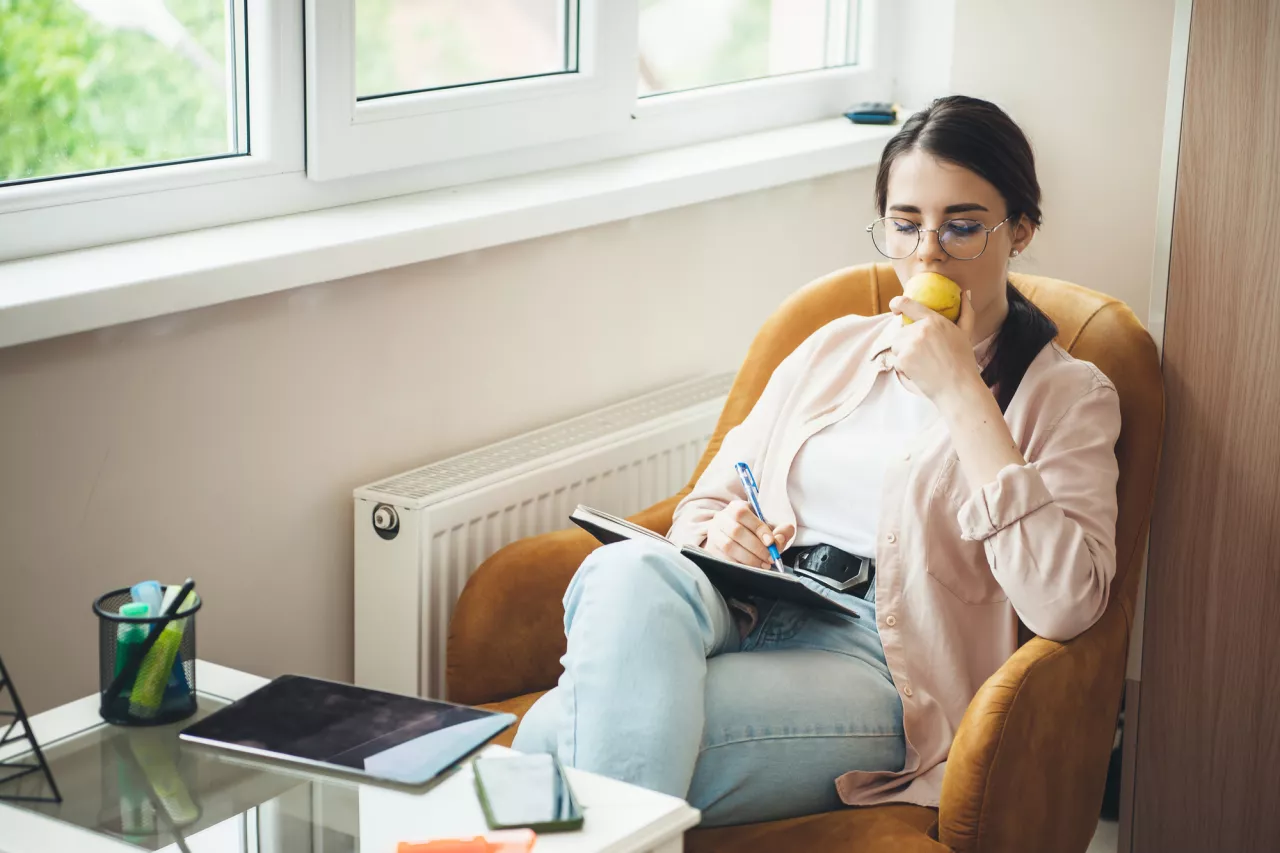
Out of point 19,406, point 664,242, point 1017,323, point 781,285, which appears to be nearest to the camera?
point 19,406

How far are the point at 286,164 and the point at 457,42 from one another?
0.39m

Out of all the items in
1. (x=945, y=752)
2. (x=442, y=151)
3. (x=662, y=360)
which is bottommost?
(x=945, y=752)

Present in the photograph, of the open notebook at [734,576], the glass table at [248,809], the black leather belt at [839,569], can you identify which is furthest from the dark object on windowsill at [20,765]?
the black leather belt at [839,569]

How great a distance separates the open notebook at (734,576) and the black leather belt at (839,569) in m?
0.12

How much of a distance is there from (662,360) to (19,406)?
3.85ft

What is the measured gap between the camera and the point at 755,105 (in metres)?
2.80

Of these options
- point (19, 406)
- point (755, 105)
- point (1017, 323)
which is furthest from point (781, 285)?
point (19, 406)

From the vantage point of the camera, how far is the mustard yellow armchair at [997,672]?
1427mm

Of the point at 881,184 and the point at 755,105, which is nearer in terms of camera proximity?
the point at 881,184

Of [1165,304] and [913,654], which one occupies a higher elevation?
[1165,304]

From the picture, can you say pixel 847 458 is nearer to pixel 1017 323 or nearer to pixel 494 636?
pixel 1017 323

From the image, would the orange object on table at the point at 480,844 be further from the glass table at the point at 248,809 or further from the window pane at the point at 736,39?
the window pane at the point at 736,39

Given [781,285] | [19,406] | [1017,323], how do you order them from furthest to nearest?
1. [781,285]
2. [1017,323]
3. [19,406]

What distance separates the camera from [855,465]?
1755 millimetres
